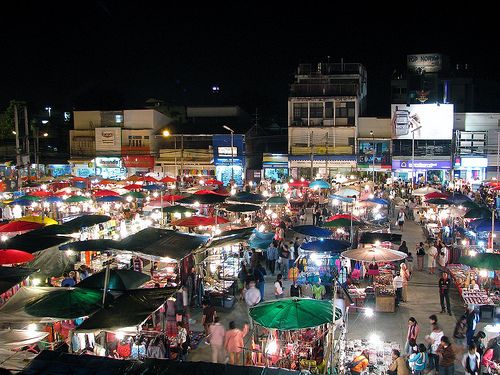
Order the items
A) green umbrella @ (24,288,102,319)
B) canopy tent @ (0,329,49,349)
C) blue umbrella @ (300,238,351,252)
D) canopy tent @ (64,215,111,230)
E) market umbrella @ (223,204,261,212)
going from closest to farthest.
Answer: canopy tent @ (0,329,49,349)
green umbrella @ (24,288,102,319)
blue umbrella @ (300,238,351,252)
canopy tent @ (64,215,111,230)
market umbrella @ (223,204,261,212)

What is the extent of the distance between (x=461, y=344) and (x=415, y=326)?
209cm

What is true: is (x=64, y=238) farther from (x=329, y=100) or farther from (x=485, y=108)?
(x=485, y=108)

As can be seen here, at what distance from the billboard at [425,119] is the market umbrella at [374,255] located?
112 ft

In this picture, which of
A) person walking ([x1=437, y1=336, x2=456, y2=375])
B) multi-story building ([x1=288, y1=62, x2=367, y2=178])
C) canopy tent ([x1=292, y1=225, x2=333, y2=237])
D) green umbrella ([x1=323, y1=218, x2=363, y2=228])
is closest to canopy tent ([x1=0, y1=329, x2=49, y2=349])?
person walking ([x1=437, y1=336, x2=456, y2=375])

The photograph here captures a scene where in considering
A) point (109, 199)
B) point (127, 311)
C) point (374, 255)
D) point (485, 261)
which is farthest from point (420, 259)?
point (109, 199)

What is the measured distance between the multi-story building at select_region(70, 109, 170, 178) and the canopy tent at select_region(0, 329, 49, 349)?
1585 inches

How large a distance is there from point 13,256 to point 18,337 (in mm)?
4457

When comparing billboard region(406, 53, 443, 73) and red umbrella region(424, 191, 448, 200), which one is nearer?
red umbrella region(424, 191, 448, 200)

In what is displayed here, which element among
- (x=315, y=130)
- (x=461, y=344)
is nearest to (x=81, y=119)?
(x=315, y=130)

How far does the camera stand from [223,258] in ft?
57.2

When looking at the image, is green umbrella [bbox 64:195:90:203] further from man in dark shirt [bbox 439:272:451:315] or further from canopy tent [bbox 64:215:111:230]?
man in dark shirt [bbox 439:272:451:315]

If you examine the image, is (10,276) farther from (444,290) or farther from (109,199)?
(109,199)

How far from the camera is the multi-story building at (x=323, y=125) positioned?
47875 mm

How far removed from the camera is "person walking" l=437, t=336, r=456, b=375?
33.8 ft
